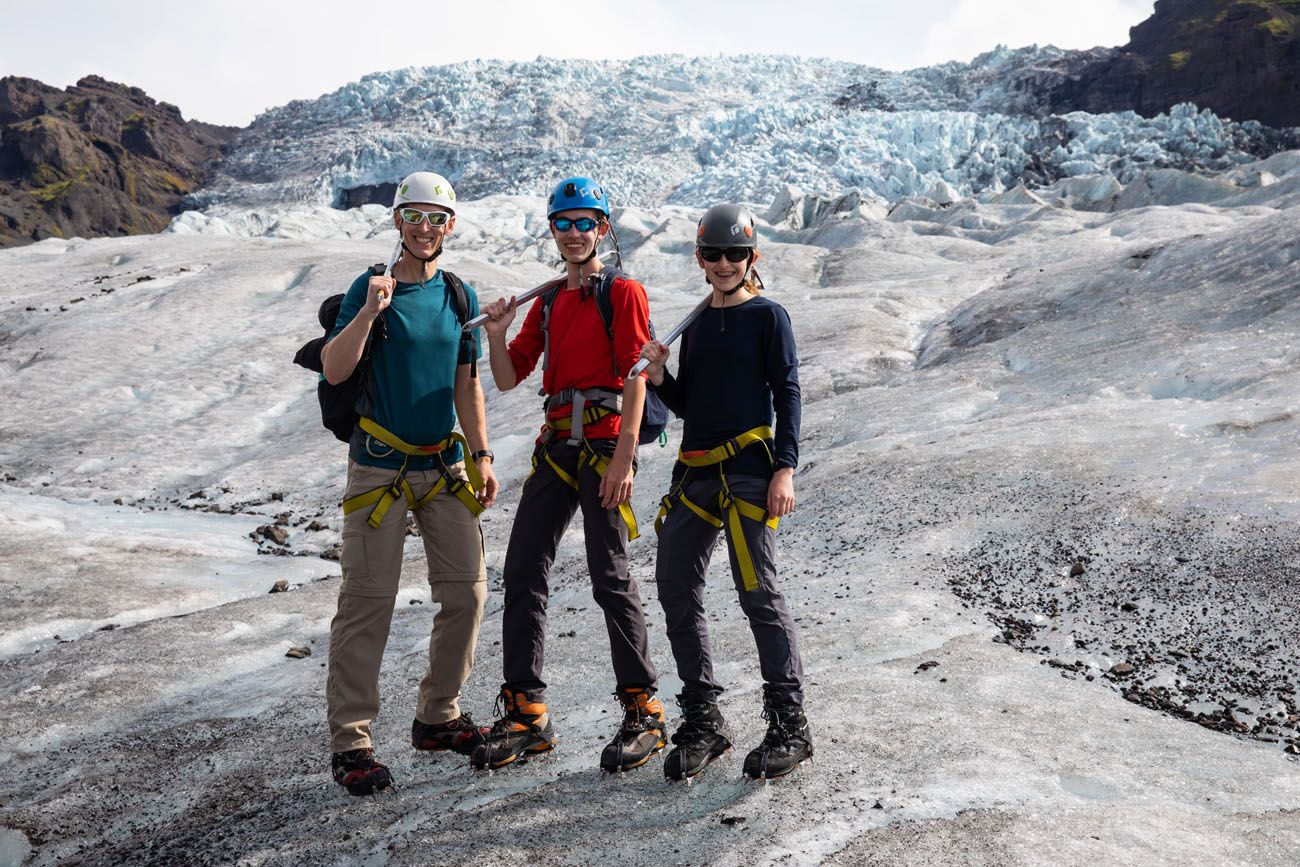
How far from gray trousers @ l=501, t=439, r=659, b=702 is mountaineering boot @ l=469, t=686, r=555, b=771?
0.28 ft

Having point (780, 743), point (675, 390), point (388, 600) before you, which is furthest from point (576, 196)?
point (780, 743)

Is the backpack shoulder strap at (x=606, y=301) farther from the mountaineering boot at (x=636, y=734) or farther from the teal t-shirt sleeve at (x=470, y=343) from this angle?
the mountaineering boot at (x=636, y=734)

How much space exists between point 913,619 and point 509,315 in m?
4.92

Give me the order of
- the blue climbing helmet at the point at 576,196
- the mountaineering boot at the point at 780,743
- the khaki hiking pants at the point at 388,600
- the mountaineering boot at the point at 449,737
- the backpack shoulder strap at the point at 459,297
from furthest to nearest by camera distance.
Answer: the backpack shoulder strap at the point at 459,297, the mountaineering boot at the point at 449,737, the blue climbing helmet at the point at 576,196, the khaki hiking pants at the point at 388,600, the mountaineering boot at the point at 780,743

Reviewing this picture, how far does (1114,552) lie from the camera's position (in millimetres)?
10383

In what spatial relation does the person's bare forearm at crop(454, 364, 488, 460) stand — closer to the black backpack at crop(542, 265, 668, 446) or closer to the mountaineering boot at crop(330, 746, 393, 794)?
the black backpack at crop(542, 265, 668, 446)

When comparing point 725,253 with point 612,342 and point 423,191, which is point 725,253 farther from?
point 423,191

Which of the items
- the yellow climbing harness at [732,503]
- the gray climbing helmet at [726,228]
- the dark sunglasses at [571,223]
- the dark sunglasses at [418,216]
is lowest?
the yellow climbing harness at [732,503]

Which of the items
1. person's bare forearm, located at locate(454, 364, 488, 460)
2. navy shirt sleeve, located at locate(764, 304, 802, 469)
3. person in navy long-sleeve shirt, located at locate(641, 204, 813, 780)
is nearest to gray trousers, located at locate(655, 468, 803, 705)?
person in navy long-sleeve shirt, located at locate(641, 204, 813, 780)

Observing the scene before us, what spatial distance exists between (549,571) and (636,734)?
3.57 ft

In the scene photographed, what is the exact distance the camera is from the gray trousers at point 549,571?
6.06 m

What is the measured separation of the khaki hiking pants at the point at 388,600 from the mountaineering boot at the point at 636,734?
3.54 feet

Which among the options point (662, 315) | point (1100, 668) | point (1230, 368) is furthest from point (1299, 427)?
point (662, 315)

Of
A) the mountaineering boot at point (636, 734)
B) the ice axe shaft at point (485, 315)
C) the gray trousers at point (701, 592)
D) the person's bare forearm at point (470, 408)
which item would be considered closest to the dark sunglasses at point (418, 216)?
the ice axe shaft at point (485, 315)
